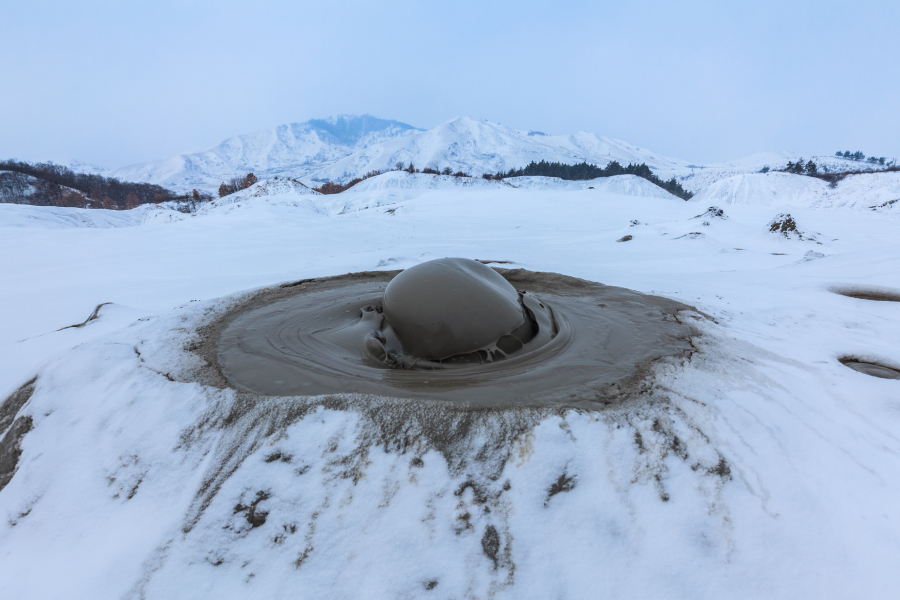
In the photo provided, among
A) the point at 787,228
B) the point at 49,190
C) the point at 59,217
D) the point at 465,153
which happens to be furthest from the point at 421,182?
the point at 465,153

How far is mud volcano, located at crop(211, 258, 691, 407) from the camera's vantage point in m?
2.33

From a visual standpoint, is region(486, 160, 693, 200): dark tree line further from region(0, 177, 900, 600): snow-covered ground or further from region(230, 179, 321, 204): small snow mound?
region(0, 177, 900, 600): snow-covered ground

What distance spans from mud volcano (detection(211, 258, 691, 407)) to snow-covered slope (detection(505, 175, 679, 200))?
33095 millimetres

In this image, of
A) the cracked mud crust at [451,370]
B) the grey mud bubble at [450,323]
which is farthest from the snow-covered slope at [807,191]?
the grey mud bubble at [450,323]

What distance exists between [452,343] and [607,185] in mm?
37351

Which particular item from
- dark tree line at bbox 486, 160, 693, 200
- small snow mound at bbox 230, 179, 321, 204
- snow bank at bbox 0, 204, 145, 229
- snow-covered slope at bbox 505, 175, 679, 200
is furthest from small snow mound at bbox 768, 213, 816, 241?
dark tree line at bbox 486, 160, 693, 200

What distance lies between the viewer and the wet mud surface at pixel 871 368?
260cm

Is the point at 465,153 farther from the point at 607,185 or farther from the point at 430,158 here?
the point at 607,185

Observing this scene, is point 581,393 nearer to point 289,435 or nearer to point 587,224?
point 289,435

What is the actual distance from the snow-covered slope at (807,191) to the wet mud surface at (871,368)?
104 ft

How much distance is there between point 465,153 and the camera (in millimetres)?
101188

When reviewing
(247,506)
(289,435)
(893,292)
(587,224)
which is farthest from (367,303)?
(587,224)

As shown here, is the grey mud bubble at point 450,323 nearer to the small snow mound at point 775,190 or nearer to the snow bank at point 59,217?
the snow bank at point 59,217

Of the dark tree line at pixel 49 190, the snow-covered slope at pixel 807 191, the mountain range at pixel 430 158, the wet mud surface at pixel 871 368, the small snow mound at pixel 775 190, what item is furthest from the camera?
the mountain range at pixel 430 158
